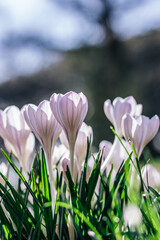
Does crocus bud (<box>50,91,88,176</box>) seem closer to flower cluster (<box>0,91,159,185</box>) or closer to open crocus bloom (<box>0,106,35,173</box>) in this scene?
flower cluster (<box>0,91,159,185</box>)

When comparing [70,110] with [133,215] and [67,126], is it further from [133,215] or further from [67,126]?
[133,215]

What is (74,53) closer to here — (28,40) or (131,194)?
(28,40)

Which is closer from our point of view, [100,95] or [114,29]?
[100,95]

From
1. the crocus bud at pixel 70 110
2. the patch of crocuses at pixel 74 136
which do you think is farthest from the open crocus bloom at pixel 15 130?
the crocus bud at pixel 70 110

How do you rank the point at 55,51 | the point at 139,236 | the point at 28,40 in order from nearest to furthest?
the point at 139,236 < the point at 55,51 < the point at 28,40

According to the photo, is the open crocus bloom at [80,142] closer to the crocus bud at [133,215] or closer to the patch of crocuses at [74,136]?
the patch of crocuses at [74,136]

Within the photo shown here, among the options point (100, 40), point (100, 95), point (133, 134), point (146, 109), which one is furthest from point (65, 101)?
point (100, 40)

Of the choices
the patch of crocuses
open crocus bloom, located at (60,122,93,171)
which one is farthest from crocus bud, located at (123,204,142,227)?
open crocus bloom, located at (60,122,93,171)
